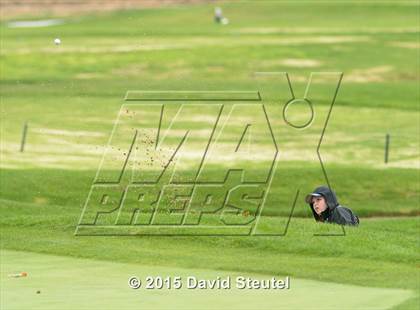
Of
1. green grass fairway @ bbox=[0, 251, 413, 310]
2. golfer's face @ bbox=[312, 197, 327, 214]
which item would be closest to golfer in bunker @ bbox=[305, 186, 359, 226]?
golfer's face @ bbox=[312, 197, 327, 214]

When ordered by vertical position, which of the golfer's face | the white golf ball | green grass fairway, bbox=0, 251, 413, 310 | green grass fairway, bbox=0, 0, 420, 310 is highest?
the white golf ball

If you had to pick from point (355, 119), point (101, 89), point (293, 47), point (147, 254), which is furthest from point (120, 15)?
point (147, 254)

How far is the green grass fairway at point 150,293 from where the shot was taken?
15.1 metres

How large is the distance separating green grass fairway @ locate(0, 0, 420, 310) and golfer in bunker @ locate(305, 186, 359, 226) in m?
0.67

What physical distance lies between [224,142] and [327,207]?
26.3 meters

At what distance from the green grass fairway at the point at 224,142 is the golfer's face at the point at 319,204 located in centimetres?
85

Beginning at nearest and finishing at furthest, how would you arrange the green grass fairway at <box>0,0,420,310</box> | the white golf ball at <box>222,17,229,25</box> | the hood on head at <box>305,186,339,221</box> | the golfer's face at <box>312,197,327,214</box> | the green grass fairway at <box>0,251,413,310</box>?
the green grass fairway at <box>0,251,413,310</box>, the green grass fairway at <box>0,0,420,310</box>, the hood on head at <box>305,186,339,221</box>, the golfer's face at <box>312,197,327,214</box>, the white golf ball at <box>222,17,229,25</box>

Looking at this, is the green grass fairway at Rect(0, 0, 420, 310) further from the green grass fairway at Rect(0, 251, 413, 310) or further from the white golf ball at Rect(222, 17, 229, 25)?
the white golf ball at Rect(222, 17, 229, 25)

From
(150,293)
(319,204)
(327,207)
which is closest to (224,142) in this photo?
(327,207)

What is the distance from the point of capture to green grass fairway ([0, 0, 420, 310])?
56.9ft

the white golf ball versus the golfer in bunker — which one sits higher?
the white golf ball

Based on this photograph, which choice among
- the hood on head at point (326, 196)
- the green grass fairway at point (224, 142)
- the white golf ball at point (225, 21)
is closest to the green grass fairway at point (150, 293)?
the green grass fairway at point (224, 142)

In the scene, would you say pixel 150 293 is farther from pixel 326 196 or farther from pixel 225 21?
pixel 225 21

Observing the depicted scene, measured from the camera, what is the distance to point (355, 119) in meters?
50.6
